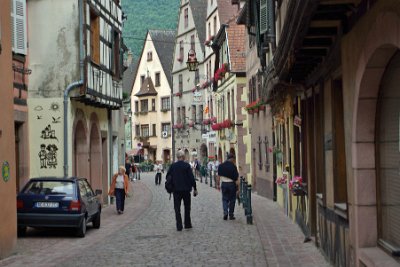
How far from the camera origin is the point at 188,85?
2648 inches

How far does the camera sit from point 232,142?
134 ft

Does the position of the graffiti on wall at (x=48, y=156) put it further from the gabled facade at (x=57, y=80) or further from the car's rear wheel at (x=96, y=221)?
the car's rear wheel at (x=96, y=221)

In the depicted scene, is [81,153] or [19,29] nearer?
[19,29]

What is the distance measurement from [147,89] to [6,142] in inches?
2603

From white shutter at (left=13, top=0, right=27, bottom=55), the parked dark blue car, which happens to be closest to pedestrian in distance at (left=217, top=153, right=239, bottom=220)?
the parked dark blue car

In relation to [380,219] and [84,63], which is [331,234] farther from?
[84,63]

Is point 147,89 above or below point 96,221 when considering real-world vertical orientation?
above

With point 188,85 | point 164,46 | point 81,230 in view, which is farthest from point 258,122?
point 164,46

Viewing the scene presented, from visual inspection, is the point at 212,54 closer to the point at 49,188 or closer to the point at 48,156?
the point at 48,156

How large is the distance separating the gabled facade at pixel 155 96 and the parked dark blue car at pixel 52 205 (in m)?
59.1

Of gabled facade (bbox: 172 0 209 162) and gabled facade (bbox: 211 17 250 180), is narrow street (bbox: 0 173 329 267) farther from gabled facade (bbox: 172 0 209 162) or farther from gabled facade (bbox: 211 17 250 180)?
gabled facade (bbox: 172 0 209 162)

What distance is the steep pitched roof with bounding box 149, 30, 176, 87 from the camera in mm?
76125

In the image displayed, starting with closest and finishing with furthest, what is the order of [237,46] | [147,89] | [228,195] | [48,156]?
[228,195] < [48,156] < [237,46] < [147,89]

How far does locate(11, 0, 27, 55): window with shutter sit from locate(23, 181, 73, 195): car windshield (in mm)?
2903
